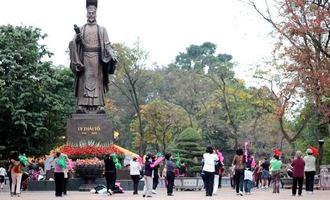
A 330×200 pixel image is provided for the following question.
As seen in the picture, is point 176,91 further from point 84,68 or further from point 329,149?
point 84,68

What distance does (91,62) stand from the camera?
30938 millimetres

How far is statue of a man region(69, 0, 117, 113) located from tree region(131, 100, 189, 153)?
1222 inches

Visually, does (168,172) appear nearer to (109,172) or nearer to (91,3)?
(109,172)

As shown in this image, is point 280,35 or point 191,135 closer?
point 280,35

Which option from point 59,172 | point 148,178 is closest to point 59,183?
point 59,172

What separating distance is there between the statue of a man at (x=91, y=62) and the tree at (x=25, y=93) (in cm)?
809

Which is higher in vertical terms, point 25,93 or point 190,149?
point 25,93

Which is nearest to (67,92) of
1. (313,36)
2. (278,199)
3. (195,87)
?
(195,87)

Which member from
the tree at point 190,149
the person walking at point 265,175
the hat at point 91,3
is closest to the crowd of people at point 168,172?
the person walking at point 265,175

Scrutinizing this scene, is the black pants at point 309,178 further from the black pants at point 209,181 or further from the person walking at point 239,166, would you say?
the black pants at point 209,181

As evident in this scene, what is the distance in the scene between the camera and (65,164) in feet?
77.6

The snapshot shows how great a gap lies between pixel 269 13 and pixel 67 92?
76.4ft

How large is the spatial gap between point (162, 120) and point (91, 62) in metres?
32.2

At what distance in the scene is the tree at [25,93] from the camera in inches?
1518
